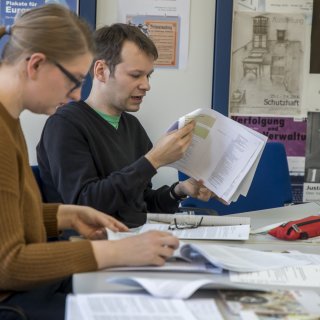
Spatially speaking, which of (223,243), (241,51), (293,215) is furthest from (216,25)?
(223,243)

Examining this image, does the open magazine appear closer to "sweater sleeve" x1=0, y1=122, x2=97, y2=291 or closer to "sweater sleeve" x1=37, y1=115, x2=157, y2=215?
"sweater sleeve" x1=37, y1=115, x2=157, y2=215

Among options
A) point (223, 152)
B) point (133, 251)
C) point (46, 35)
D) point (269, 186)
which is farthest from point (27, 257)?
point (269, 186)

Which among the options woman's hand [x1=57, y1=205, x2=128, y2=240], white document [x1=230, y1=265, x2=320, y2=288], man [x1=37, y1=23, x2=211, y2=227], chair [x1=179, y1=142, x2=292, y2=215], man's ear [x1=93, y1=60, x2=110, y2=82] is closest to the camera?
white document [x1=230, y1=265, x2=320, y2=288]

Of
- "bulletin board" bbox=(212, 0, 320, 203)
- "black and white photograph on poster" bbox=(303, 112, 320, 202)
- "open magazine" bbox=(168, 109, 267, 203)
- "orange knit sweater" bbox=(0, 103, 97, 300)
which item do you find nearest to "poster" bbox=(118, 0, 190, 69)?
"bulletin board" bbox=(212, 0, 320, 203)

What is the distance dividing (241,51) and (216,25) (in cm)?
18

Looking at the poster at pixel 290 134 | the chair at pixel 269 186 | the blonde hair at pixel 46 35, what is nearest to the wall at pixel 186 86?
the poster at pixel 290 134

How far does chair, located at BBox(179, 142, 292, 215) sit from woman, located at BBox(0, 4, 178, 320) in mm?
1358

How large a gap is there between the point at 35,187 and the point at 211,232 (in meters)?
0.53

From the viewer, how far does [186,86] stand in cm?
279

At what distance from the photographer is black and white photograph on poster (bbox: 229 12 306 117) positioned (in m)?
2.76

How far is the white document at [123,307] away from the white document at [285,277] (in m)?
0.23

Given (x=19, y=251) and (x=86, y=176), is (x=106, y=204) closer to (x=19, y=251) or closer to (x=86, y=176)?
(x=86, y=176)

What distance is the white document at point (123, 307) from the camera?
0.97 metres

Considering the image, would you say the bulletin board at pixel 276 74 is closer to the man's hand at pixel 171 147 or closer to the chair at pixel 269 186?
the chair at pixel 269 186
